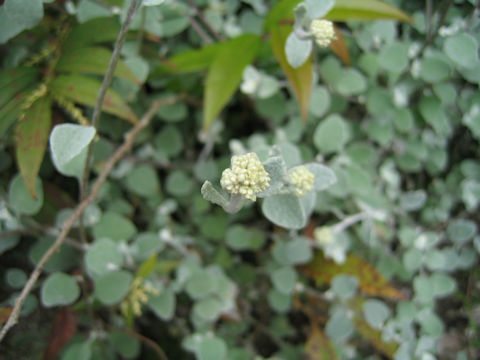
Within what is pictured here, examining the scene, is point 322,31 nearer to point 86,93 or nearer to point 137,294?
point 86,93

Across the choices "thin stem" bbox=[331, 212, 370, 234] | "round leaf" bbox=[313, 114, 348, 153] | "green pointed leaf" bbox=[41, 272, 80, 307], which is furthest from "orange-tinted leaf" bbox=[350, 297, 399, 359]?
"green pointed leaf" bbox=[41, 272, 80, 307]

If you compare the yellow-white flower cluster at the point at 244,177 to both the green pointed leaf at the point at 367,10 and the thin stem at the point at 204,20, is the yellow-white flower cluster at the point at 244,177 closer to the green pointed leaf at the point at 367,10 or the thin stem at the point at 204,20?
the green pointed leaf at the point at 367,10

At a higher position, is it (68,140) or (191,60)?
(68,140)

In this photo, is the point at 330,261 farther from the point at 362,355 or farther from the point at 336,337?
the point at 362,355

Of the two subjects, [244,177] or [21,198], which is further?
[21,198]

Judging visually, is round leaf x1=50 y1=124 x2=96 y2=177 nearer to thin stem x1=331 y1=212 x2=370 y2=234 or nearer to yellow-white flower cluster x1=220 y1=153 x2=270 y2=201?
yellow-white flower cluster x1=220 y1=153 x2=270 y2=201

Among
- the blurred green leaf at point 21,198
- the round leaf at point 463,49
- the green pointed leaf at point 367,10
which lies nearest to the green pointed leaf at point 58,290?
the blurred green leaf at point 21,198

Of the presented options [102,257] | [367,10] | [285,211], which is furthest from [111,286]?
[367,10]
